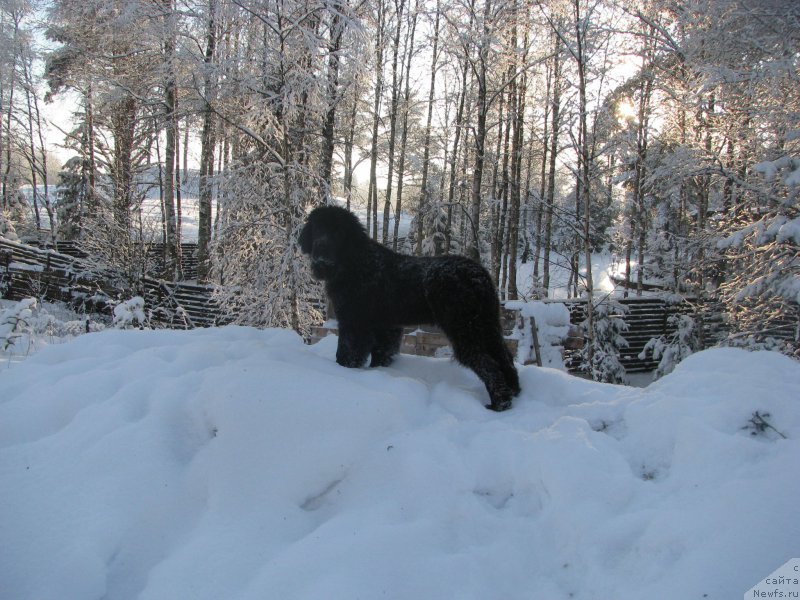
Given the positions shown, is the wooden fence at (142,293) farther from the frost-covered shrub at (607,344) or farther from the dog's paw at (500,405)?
the dog's paw at (500,405)

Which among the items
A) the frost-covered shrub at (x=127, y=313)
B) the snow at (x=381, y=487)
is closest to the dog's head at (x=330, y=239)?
the snow at (x=381, y=487)

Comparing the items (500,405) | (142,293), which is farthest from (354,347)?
(142,293)

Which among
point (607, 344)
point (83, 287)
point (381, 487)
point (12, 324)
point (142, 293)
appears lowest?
point (607, 344)

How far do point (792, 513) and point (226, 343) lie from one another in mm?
3419

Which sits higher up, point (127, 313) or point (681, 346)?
point (127, 313)

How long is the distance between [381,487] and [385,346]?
67.3 inches

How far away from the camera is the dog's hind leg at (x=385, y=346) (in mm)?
3605

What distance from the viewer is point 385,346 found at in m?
3.65

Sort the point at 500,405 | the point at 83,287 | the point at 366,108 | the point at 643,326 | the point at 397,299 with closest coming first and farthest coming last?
1. the point at 500,405
2. the point at 397,299
3. the point at 83,287
4. the point at 643,326
5. the point at 366,108

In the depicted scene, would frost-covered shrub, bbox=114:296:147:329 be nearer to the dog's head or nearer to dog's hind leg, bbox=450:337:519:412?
the dog's head

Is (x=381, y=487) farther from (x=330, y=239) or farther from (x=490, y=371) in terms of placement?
(x=330, y=239)

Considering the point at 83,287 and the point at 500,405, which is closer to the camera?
the point at 500,405

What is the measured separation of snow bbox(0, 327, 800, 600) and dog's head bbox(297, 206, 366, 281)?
1086 millimetres

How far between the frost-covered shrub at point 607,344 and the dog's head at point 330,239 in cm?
808
